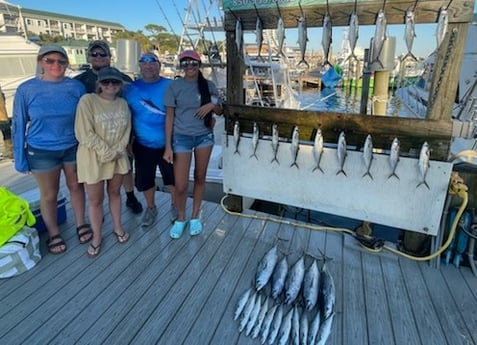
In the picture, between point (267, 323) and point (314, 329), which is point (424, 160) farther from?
point (267, 323)

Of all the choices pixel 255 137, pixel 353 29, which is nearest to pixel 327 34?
pixel 353 29

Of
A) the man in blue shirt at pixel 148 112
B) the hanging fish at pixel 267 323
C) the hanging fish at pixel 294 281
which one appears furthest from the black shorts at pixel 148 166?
the hanging fish at pixel 267 323

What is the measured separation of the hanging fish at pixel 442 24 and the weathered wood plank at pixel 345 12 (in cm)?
8

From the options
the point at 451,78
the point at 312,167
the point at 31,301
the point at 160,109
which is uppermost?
the point at 451,78

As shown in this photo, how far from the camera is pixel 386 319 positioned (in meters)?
1.86

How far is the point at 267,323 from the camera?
1.79 meters

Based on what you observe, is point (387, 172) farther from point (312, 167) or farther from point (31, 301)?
point (31, 301)

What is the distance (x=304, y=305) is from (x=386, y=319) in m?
0.50

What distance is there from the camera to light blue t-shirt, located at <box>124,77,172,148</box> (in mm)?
2541

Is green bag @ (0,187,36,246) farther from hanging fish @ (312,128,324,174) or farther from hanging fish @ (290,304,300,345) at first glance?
hanging fish @ (312,128,324,174)

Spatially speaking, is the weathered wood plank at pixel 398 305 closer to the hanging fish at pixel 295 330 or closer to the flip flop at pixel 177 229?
the hanging fish at pixel 295 330

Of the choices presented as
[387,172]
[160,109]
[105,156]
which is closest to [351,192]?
[387,172]

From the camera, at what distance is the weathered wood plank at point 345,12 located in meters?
1.99

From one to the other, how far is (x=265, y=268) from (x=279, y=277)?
0.13 metres
